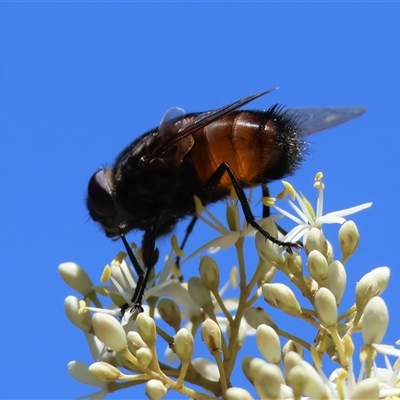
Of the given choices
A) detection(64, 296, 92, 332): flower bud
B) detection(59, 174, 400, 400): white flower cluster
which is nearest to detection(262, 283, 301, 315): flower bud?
detection(59, 174, 400, 400): white flower cluster

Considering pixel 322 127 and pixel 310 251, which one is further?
pixel 322 127

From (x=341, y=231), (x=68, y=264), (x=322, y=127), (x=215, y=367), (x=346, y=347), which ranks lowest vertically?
(x=346, y=347)

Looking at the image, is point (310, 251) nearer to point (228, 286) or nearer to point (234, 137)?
Answer: point (234, 137)

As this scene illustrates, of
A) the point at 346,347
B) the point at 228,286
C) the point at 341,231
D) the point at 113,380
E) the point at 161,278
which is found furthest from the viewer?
the point at 228,286

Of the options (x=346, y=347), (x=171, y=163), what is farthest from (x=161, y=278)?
(x=346, y=347)

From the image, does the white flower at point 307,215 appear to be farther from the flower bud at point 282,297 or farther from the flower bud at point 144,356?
the flower bud at point 144,356

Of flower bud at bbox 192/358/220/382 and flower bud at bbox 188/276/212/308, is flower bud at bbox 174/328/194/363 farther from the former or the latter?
flower bud at bbox 188/276/212/308

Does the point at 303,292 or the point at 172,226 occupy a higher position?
the point at 172,226

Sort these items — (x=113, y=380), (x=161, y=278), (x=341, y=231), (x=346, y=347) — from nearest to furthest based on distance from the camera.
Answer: (x=346, y=347), (x=113, y=380), (x=341, y=231), (x=161, y=278)

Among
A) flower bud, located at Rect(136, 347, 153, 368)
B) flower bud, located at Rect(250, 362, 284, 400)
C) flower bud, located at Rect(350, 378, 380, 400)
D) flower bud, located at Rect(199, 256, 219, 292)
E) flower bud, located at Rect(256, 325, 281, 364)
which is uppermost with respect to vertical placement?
flower bud, located at Rect(199, 256, 219, 292)
